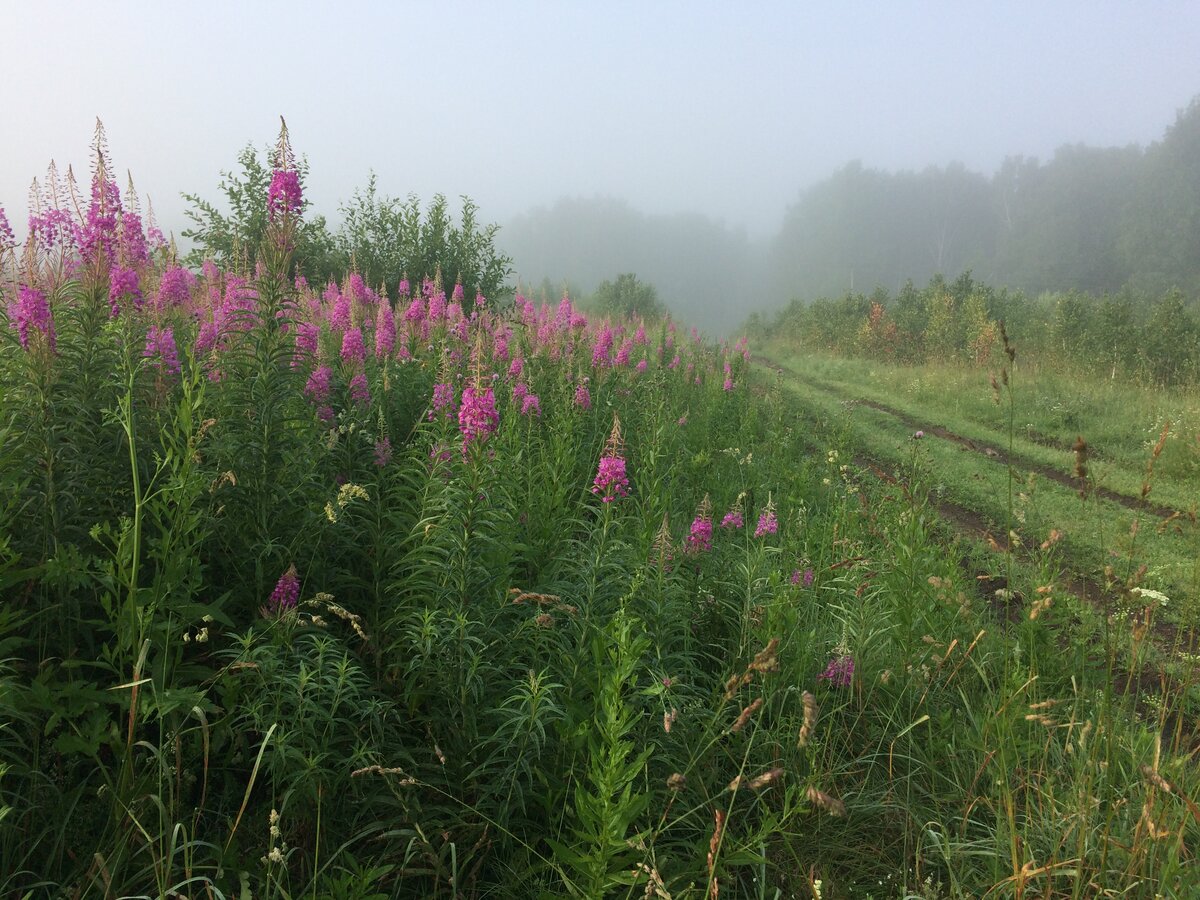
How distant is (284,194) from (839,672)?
348 centimetres

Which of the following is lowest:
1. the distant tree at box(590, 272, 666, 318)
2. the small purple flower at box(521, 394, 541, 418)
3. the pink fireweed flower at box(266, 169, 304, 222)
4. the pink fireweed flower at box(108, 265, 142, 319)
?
the small purple flower at box(521, 394, 541, 418)

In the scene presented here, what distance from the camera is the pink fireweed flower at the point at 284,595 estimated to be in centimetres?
228

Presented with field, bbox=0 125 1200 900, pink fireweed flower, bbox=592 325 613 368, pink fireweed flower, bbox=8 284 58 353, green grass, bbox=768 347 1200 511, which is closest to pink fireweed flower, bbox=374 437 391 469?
field, bbox=0 125 1200 900

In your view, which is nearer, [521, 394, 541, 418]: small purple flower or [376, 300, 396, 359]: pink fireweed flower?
[521, 394, 541, 418]: small purple flower

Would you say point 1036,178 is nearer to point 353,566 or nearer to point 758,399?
point 758,399

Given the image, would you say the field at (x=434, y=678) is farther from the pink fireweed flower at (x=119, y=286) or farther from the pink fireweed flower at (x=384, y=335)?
the pink fireweed flower at (x=384, y=335)

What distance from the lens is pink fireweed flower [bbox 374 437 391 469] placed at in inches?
136

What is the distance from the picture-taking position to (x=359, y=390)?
13.1ft

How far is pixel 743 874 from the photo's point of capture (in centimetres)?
217

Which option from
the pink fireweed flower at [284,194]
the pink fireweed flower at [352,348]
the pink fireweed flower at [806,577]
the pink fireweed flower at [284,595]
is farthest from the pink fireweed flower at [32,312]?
the pink fireweed flower at [806,577]

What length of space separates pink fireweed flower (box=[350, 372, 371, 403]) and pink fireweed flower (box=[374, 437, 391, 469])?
561 mm

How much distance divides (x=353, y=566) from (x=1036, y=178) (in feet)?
442

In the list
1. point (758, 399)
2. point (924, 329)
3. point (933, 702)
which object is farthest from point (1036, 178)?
point (933, 702)

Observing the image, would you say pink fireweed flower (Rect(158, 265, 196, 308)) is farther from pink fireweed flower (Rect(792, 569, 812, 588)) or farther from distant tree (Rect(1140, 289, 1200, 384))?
distant tree (Rect(1140, 289, 1200, 384))
